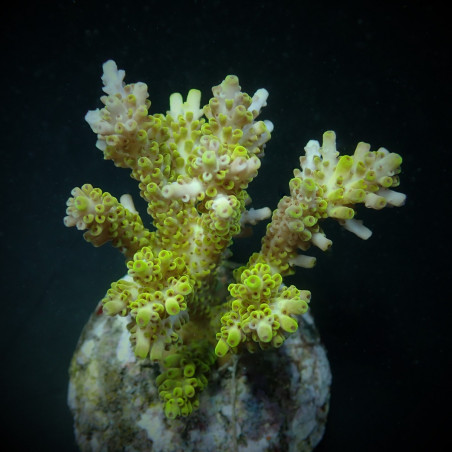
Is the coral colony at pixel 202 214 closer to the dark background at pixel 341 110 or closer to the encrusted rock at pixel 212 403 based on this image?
the encrusted rock at pixel 212 403

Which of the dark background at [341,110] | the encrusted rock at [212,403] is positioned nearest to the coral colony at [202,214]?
the encrusted rock at [212,403]

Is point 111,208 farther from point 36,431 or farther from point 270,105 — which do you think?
point 36,431

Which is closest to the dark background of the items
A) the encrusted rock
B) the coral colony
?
the encrusted rock

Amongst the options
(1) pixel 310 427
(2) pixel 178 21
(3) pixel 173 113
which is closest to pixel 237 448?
(1) pixel 310 427

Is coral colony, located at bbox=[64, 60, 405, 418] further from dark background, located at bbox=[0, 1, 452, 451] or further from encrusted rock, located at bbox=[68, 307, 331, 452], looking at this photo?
dark background, located at bbox=[0, 1, 452, 451]

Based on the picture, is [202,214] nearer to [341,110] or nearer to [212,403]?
[212,403]

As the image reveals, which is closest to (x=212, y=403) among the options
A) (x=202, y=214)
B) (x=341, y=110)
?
(x=202, y=214)
